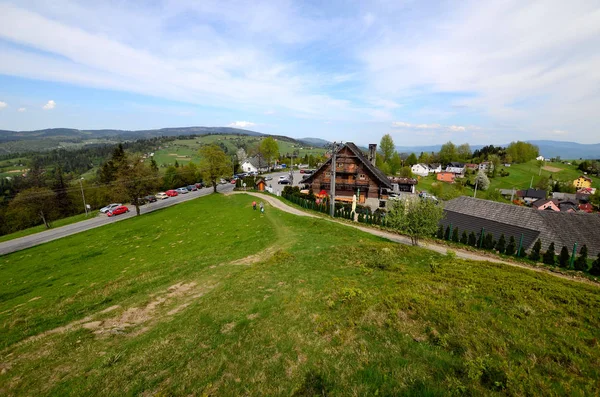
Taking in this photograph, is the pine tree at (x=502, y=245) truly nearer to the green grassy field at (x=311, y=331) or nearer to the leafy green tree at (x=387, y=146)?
the green grassy field at (x=311, y=331)

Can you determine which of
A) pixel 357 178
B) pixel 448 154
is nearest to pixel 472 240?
pixel 357 178

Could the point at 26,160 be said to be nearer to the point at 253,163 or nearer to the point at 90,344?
the point at 253,163

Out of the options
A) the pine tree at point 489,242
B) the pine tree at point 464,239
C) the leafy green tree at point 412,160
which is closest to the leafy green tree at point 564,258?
the pine tree at point 489,242

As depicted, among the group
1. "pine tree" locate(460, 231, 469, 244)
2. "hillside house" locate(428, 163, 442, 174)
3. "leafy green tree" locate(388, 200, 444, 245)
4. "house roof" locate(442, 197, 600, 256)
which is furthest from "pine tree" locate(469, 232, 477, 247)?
"hillside house" locate(428, 163, 442, 174)

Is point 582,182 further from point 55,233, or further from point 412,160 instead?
point 55,233

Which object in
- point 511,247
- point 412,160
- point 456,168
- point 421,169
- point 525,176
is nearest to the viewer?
point 511,247

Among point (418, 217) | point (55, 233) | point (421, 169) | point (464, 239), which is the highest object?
point (418, 217)

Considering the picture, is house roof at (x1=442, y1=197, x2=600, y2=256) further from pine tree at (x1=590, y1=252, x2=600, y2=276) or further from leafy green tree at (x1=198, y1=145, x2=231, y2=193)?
leafy green tree at (x1=198, y1=145, x2=231, y2=193)
